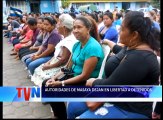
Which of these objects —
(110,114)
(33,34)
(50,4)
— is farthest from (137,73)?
(50,4)

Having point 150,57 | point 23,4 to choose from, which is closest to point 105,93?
point 150,57

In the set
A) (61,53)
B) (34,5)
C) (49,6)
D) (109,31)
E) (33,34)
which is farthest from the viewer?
(49,6)

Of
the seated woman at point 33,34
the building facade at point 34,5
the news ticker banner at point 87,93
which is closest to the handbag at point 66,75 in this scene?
the news ticker banner at point 87,93

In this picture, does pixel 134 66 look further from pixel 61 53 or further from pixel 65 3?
pixel 65 3

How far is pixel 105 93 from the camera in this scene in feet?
7.72

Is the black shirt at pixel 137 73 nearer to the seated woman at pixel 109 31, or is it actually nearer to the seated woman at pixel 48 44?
the seated woman at pixel 48 44

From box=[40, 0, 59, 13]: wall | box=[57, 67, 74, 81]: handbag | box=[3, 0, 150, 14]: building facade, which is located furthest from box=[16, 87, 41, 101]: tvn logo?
Result: box=[40, 0, 59, 13]: wall

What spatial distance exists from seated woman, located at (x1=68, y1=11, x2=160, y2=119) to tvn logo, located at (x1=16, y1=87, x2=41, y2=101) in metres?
0.65

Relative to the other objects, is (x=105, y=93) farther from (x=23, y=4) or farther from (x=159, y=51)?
(x=23, y=4)

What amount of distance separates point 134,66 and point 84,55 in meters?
0.90

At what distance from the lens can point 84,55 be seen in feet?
9.38

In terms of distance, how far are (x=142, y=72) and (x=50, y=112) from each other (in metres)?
1.85

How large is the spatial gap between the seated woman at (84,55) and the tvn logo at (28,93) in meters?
0.26

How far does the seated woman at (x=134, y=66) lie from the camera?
2049 millimetres
